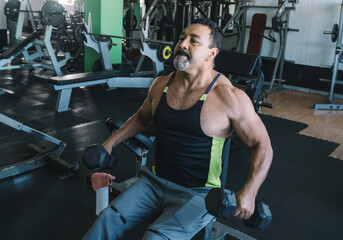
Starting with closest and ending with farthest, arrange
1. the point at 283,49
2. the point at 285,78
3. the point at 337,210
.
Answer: the point at 337,210 < the point at 283,49 < the point at 285,78

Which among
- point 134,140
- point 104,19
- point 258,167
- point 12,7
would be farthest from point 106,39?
point 258,167

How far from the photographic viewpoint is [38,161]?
226 cm

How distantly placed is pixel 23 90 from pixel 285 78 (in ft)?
12.0

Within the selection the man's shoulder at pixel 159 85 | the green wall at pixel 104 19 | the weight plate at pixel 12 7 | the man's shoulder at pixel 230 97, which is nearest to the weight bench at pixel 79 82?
the green wall at pixel 104 19

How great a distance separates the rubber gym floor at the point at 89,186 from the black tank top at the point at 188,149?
669 mm

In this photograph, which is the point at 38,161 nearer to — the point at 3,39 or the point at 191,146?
the point at 191,146

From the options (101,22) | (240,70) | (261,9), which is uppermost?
(261,9)

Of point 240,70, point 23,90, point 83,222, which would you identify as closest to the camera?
point 83,222

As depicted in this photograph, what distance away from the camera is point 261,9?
5375 mm

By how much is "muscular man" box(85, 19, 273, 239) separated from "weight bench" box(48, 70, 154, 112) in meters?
2.25

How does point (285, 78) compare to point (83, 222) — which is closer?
point (83, 222)

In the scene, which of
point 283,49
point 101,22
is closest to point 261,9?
point 283,49

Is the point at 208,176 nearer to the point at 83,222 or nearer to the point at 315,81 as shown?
the point at 83,222

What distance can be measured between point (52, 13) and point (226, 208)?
4381 millimetres
